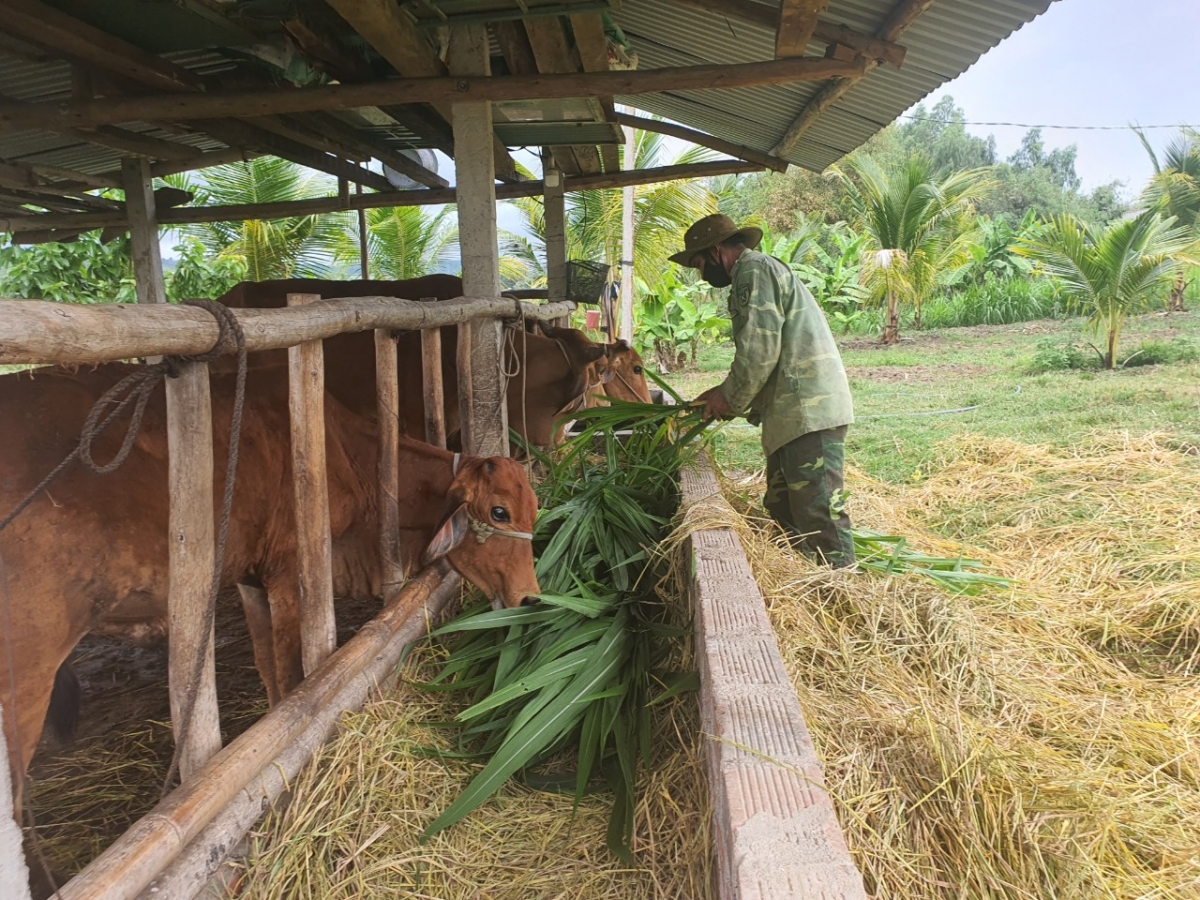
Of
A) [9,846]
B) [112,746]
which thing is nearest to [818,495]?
[112,746]

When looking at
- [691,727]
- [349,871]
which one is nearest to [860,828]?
[691,727]

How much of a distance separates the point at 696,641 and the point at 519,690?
62 centimetres

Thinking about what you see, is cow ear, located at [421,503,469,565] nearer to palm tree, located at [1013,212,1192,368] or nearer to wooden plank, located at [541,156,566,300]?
wooden plank, located at [541,156,566,300]

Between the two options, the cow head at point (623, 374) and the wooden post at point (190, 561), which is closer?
the wooden post at point (190, 561)

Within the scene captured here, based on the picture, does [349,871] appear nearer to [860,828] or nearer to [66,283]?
[860,828]

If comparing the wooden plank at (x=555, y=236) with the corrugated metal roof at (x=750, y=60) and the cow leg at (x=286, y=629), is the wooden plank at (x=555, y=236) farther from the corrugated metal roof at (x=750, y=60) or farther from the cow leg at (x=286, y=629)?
the cow leg at (x=286, y=629)

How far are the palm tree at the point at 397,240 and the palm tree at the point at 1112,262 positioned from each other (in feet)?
35.6

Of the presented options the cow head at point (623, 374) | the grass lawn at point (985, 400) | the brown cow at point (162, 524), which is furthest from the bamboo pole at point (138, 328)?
the grass lawn at point (985, 400)

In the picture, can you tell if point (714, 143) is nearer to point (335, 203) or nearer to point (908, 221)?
point (335, 203)

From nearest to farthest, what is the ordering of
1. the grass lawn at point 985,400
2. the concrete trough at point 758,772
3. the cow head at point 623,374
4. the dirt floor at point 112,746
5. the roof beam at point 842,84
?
the concrete trough at point 758,772, the dirt floor at point 112,746, the roof beam at point 842,84, the cow head at point 623,374, the grass lawn at point 985,400

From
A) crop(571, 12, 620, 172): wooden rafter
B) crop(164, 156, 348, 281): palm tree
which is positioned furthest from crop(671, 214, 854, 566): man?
crop(164, 156, 348, 281): palm tree

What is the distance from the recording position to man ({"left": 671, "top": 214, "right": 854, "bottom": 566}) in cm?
425

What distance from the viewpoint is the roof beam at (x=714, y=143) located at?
651 centimetres

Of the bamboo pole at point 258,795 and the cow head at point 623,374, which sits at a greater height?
the cow head at point 623,374
